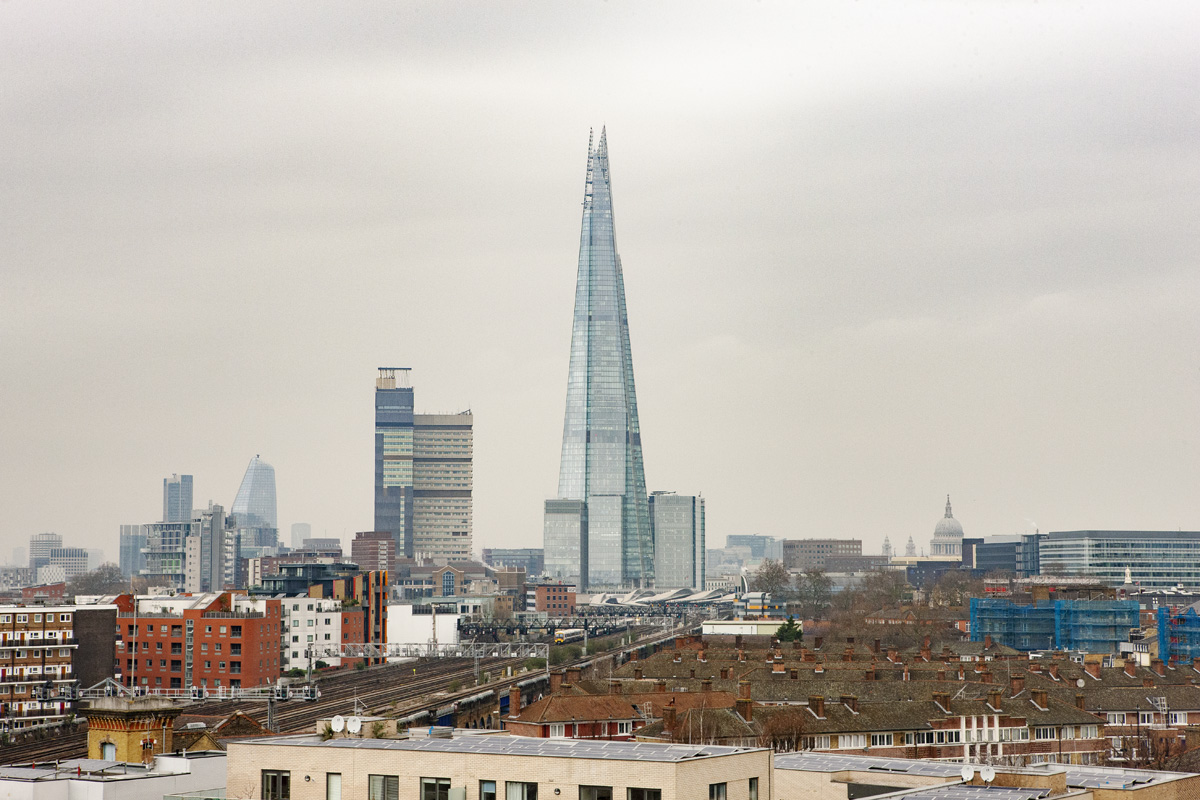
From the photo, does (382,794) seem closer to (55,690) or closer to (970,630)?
(55,690)

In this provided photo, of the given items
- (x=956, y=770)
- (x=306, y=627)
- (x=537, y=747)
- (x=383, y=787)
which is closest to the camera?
(x=383, y=787)

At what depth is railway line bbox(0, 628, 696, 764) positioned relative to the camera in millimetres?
76875

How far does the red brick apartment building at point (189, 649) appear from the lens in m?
Answer: 121

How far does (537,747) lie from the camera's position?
29703 millimetres

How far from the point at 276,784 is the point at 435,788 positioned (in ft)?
11.5

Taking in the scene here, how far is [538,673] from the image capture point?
128 m

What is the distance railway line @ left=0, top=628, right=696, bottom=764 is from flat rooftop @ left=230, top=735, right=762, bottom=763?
110 feet

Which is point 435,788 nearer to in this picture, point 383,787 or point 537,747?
point 383,787

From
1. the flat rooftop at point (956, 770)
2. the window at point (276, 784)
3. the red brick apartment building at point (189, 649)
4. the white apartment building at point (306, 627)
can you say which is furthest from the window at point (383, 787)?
the white apartment building at point (306, 627)

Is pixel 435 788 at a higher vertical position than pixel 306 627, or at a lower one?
higher

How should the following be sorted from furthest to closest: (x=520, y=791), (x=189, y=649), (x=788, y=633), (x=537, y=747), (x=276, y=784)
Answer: (x=788, y=633) → (x=189, y=649) → (x=276, y=784) → (x=537, y=747) → (x=520, y=791)

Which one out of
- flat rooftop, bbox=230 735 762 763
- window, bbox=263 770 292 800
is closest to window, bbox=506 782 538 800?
flat rooftop, bbox=230 735 762 763

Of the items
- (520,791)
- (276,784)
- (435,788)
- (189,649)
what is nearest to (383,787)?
(435,788)

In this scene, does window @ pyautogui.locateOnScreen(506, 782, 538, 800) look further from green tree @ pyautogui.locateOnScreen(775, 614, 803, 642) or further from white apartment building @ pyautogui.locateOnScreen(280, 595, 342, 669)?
green tree @ pyautogui.locateOnScreen(775, 614, 803, 642)
